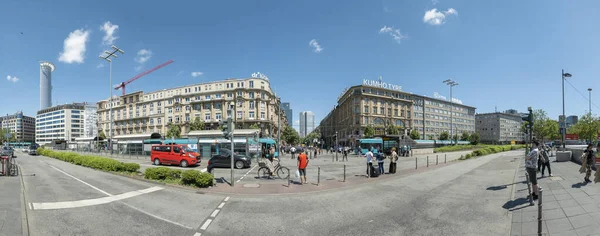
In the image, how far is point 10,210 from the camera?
24.4ft

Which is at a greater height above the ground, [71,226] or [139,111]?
[139,111]

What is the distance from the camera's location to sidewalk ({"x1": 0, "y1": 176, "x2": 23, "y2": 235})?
598 centimetres

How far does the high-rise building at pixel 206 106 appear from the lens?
7062cm

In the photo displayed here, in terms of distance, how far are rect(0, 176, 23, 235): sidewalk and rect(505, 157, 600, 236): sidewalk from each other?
1162cm

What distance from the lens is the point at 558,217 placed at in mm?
6438

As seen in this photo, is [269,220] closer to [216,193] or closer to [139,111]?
[216,193]

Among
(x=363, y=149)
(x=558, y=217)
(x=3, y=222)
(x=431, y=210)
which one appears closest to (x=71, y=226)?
(x=3, y=222)

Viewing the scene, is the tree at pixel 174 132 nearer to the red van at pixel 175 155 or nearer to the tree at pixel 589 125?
the red van at pixel 175 155

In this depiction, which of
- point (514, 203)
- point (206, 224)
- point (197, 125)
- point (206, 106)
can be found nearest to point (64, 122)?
point (206, 106)

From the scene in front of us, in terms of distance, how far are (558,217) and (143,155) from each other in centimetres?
4177

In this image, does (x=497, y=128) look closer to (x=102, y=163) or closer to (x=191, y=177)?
(x=191, y=177)

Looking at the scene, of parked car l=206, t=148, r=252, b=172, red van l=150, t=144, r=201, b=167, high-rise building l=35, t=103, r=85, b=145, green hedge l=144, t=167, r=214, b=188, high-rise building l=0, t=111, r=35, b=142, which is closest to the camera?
green hedge l=144, t=167, r=214, b=188

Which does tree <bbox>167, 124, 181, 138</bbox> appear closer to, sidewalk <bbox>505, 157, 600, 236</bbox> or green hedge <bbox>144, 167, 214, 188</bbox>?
green hedge <bbox>144, 167, 214, 188</bbox>

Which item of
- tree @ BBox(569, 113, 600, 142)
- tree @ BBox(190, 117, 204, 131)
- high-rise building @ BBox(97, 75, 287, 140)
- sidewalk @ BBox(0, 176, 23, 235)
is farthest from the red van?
tree @ BBox(569, 113, 600, 142)
